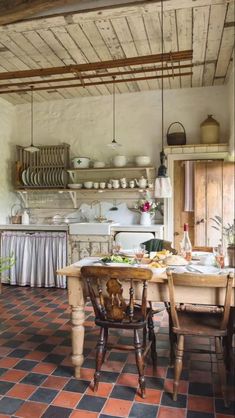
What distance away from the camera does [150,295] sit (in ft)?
7.71

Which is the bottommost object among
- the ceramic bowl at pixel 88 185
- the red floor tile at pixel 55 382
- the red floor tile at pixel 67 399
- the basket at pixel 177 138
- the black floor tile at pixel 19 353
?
the red floor tile at pixel 67 399

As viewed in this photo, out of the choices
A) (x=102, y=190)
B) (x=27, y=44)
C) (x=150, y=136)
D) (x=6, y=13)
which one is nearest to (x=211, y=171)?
(x=150, y=136)

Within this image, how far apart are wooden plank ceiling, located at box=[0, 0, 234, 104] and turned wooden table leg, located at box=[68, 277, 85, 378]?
2.33m

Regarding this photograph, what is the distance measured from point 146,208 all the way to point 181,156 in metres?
0.94

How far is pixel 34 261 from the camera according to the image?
511 centimetres

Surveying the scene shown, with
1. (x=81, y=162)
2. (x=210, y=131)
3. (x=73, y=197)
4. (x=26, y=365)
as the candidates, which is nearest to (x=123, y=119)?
(x=81, y=162)

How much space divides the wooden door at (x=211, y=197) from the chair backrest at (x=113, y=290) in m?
2.60

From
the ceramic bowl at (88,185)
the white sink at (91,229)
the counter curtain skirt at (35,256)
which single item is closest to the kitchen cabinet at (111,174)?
the ceramic bowl at (88,185)

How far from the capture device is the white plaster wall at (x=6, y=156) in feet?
18.3

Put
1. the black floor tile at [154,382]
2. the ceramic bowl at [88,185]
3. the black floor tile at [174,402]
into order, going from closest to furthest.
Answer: the black floor tile at [174,402] → the black floor tile at [154,382] → the ceramic bowl at [88,185]

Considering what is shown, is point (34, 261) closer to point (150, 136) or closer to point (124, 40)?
point (150, 136)

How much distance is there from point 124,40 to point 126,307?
2.84 metres

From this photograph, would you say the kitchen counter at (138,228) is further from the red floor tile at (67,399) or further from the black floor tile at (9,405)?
the black floor tile at (9,405)

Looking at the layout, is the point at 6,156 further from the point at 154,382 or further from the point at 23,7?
the point at 154,382
